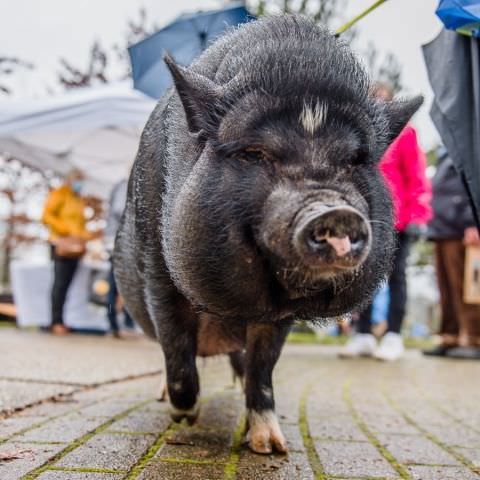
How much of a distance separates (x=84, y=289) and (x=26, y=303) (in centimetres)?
80

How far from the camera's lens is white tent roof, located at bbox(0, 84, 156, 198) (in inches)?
309

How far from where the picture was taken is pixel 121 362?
5836 mm

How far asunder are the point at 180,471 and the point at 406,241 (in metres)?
4.78

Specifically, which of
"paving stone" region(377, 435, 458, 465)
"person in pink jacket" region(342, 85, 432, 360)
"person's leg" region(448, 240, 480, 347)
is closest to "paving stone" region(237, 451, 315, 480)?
"paving stone" region(377, 435, 458, 465)

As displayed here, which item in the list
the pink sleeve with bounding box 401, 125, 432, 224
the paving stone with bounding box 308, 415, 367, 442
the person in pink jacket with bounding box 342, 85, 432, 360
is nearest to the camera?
the paving stone with bounding box 308, 415, 367, 442

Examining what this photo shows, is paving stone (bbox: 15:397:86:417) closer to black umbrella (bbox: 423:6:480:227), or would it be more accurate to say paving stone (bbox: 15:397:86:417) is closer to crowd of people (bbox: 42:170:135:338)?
black umbrella (bbox: 423:6:480:227)

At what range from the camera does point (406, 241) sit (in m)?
6.74

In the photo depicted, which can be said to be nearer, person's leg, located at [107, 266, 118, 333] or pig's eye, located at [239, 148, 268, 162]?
pig's eye, located at [239, 148, 268, 162]

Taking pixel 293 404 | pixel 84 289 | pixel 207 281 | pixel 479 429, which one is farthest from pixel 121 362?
pixel 84 289

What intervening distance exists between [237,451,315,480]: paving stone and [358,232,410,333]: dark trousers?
13.7 ft

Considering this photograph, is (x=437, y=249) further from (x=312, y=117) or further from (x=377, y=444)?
(x=312, y=117)

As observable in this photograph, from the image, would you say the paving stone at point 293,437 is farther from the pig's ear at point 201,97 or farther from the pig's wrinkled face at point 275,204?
the pig's ear at point 201,97

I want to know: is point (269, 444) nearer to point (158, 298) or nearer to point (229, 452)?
point (229, 452)

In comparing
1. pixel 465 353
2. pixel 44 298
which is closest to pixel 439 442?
pixel 465 353
